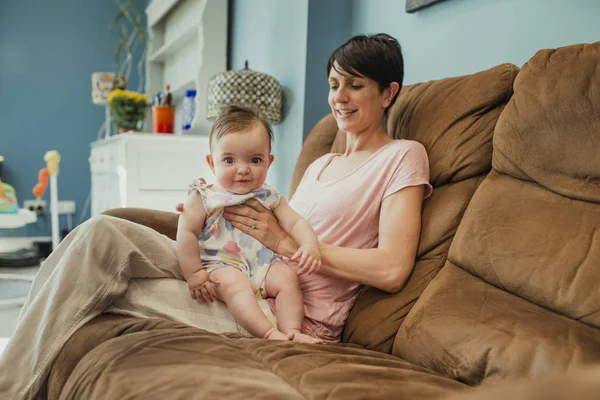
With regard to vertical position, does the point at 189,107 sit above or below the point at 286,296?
above

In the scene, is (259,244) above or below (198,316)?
above

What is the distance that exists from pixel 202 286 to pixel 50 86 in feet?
13.9

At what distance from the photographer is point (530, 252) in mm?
1066

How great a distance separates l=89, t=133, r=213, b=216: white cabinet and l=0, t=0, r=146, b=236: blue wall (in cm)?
186

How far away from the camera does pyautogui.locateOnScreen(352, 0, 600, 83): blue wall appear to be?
1.52 meters

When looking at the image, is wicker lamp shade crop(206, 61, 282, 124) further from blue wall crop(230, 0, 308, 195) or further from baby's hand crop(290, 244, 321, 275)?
baby's hand crop(290, 244, 321, 275)

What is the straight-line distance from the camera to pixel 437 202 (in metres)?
1.37

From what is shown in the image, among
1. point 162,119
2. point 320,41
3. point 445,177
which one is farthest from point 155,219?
point 162,119

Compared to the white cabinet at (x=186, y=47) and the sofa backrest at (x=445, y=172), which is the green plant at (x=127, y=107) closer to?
the white cabinet at (x=186, y=47)

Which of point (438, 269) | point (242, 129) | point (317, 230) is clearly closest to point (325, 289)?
point (317, 230)

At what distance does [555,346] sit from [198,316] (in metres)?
0.75

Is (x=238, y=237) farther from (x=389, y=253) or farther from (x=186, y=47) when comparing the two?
(x=186, y=47)

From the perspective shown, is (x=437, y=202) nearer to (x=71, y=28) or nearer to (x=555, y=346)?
(x=555, y=346)

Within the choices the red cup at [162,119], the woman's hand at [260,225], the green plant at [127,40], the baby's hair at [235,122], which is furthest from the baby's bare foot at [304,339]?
the green plant at [127,40]
